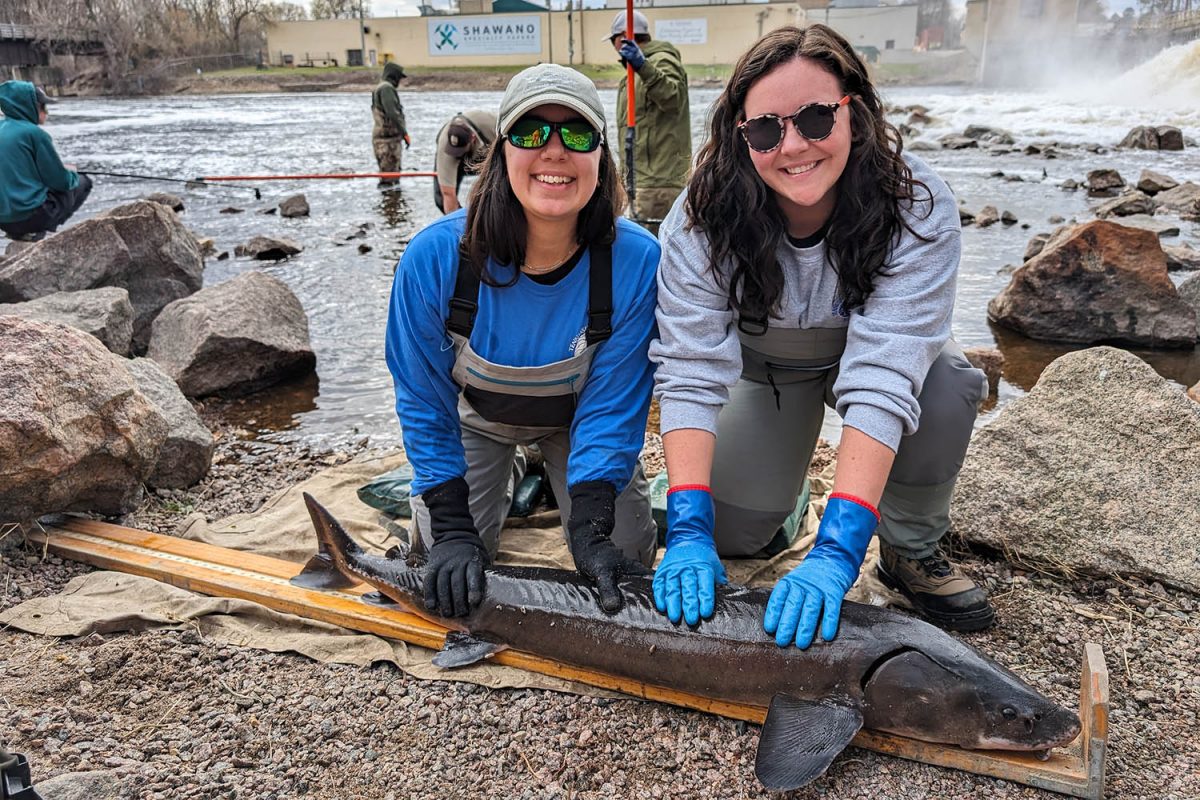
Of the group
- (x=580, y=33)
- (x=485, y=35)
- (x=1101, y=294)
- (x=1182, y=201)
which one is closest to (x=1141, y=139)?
(x=1182, y=201)

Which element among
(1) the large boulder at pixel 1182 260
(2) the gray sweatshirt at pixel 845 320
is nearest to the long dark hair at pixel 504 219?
(2) the gray sweatshirt at pixel 845 320

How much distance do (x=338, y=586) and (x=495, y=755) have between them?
1.05 metres

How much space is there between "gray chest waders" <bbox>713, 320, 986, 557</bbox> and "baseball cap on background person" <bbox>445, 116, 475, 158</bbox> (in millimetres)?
4626

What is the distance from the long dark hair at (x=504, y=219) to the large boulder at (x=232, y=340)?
11.4ft

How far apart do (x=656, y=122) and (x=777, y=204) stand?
6217mm

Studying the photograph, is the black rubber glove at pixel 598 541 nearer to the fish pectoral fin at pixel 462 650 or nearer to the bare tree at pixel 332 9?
the fish pectoral fin at pixel 462 650

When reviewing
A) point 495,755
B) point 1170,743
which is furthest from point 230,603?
point 1170,743

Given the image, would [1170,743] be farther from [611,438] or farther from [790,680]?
[611,438]

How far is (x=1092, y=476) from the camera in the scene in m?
3.47

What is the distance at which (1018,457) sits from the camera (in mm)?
3617

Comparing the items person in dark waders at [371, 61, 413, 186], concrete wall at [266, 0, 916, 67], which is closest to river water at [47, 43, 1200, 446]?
person in dark waders at [371, 61, 413, 186]

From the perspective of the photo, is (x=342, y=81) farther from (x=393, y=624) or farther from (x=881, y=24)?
(x=393, y=624)

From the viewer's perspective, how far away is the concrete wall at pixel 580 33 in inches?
2287

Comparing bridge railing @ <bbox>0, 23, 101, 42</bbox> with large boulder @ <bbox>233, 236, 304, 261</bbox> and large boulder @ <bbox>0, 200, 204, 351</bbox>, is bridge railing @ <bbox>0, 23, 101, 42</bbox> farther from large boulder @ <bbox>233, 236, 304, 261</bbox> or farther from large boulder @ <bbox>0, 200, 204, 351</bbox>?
large boulder @ <bbox>0, 200, 204, 351</bbox>
